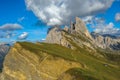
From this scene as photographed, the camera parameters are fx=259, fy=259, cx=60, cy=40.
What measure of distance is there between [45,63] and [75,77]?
33.8 meters

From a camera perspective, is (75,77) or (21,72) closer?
(75,77)

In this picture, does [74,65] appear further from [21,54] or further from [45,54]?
[21,54]

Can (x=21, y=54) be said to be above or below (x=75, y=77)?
above

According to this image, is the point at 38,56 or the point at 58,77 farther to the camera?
the point at 38,56

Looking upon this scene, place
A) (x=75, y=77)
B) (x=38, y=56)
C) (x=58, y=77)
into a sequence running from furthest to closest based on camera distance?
1. (x=38, y=56)
2. (x=58, y=77)
3. (x=75, y=77)

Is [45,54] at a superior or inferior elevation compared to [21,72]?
superior

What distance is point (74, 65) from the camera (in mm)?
195375

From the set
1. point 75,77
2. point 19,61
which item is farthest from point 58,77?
point 19,61

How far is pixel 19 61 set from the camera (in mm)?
197625

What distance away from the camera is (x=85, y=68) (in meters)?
200

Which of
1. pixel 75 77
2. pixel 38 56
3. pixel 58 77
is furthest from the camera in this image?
pixel 38 56

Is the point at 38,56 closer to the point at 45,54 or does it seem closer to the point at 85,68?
the point at 45,54

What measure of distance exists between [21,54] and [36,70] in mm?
18898

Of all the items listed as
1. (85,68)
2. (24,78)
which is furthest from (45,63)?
(85,68)
